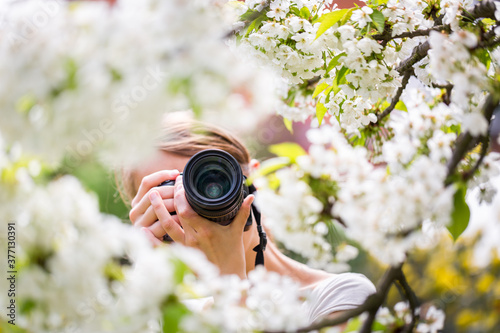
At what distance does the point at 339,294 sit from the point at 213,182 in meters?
0.38

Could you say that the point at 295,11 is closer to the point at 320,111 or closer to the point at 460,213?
the point at 320,111

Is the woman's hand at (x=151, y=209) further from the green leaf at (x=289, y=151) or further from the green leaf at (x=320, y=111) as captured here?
the green leaf at (x=289, y=151)

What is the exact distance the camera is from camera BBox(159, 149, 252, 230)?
2.40 ft

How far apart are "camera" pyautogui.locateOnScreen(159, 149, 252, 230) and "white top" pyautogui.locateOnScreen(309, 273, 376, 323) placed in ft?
0.97

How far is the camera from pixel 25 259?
0.29m

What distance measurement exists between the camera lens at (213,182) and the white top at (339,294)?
296 mm

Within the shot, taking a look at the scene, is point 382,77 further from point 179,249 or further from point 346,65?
point 179,249

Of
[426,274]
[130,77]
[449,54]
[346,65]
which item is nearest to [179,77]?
[130,77]

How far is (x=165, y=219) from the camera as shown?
0.80m

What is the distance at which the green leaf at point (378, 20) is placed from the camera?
0.55 meters

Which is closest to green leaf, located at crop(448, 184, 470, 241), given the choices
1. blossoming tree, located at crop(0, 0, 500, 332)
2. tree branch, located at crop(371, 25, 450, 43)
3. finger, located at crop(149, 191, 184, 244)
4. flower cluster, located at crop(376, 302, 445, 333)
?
blossoming tree, located at crop(0, 0, 500, 332)

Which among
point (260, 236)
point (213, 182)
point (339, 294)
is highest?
point (213, 182)

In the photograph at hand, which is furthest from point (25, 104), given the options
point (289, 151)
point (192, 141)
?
point (192, 141)

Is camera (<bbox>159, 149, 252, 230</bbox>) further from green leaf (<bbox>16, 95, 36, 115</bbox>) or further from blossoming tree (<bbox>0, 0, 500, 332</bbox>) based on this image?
green leaf (<bbox>16, 95, 36, 115</bbox>)
